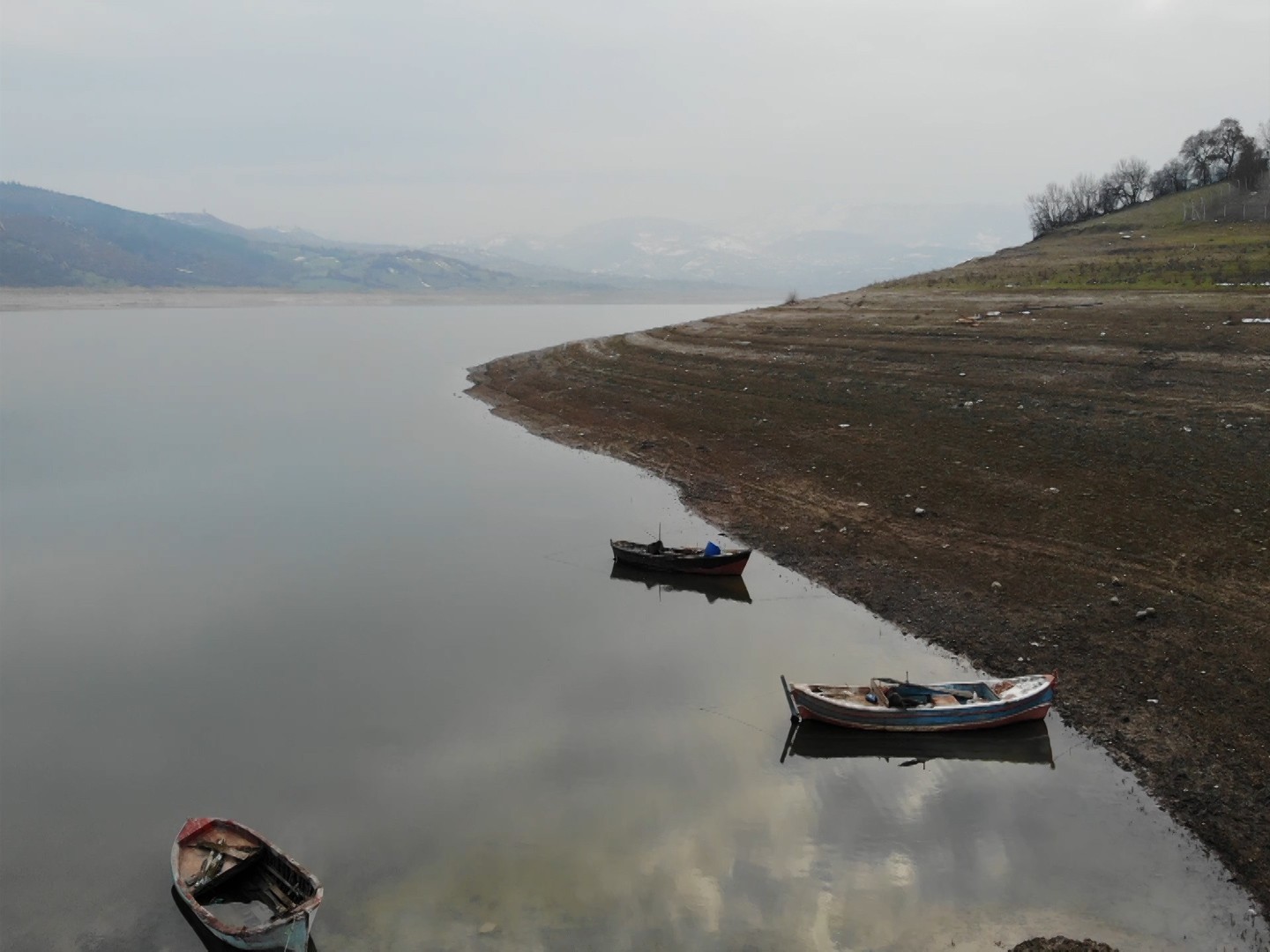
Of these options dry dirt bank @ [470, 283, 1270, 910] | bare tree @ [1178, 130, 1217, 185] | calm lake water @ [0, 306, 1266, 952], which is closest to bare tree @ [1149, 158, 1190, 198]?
bare tree @ [1178, 130, 1217, 185]

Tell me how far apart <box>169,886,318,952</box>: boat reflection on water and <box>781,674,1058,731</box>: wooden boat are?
37.6 ft

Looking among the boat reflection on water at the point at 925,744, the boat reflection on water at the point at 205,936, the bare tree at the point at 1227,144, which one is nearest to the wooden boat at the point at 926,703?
the boat reflection on water at the point at 925,744

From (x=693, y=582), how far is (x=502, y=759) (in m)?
11.9

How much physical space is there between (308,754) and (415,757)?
8.25ft

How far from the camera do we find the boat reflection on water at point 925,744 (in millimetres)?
18844

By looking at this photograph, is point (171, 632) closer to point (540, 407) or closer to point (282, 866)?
point (282, 866)

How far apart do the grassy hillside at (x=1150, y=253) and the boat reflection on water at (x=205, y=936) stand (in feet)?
201

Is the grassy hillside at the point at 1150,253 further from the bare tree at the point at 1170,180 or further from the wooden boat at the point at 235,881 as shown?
Answer: the wooden boat at the point at 235,881

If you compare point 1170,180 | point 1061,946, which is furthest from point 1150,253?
point 1061,946

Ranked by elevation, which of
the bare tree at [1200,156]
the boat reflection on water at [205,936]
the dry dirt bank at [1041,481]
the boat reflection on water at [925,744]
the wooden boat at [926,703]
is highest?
the bare tree at [1200,156]

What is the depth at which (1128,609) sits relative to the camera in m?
22.8

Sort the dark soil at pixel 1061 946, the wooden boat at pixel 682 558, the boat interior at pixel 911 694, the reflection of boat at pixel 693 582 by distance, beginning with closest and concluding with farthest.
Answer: the dark soil at pixel 1061 946, the boat interior at pixel 911 694, the reflection of boat at pixel 693 582, the wooden boat at pixel 682 558

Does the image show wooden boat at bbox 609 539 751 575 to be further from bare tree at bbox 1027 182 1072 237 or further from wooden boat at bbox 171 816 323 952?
bare tree at bbox 1027 182 1072 237

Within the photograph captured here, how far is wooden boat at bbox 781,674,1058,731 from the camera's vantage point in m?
18.9
